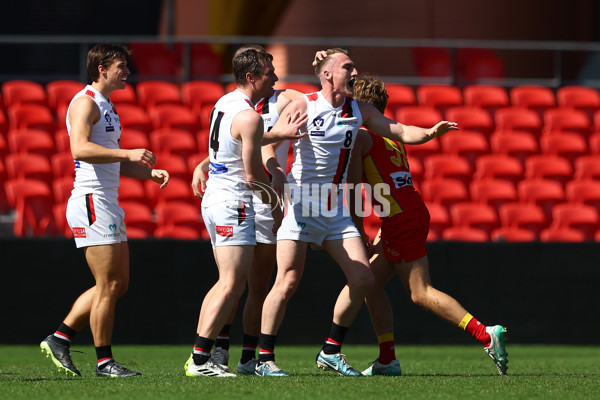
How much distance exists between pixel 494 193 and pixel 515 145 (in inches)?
41.9

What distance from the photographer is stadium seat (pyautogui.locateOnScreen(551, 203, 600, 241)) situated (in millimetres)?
10953

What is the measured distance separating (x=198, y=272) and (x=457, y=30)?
726 centimetres

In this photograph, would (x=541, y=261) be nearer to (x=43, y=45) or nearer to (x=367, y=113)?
(x=367, y=113)

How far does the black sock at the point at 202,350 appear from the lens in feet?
18.1

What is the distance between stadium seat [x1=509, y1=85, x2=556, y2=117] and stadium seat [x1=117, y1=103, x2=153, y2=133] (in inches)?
196

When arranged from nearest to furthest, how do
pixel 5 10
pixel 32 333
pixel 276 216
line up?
pixel 276 216
pixel 32 333
pixel 5 10

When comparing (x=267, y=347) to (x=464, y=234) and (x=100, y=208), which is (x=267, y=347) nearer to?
(x=100, y=208)

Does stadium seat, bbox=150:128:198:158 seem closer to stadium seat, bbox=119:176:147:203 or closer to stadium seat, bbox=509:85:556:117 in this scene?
stadium seat, bbox=119:176:147:203

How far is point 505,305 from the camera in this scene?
29.6 ft

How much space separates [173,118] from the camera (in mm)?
11836

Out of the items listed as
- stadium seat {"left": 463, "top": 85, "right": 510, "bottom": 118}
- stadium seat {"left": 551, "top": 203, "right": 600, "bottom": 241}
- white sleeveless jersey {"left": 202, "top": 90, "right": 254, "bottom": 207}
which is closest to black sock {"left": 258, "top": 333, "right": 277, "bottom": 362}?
white sleeveless jersey {"left": 202, "top": 90, "right": 254, "bottom": 207}

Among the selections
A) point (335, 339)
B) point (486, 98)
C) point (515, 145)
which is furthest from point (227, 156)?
point (486, 98)

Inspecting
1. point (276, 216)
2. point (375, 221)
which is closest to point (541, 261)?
point (375, 221)

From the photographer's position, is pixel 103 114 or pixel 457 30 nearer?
pixel 103 114
